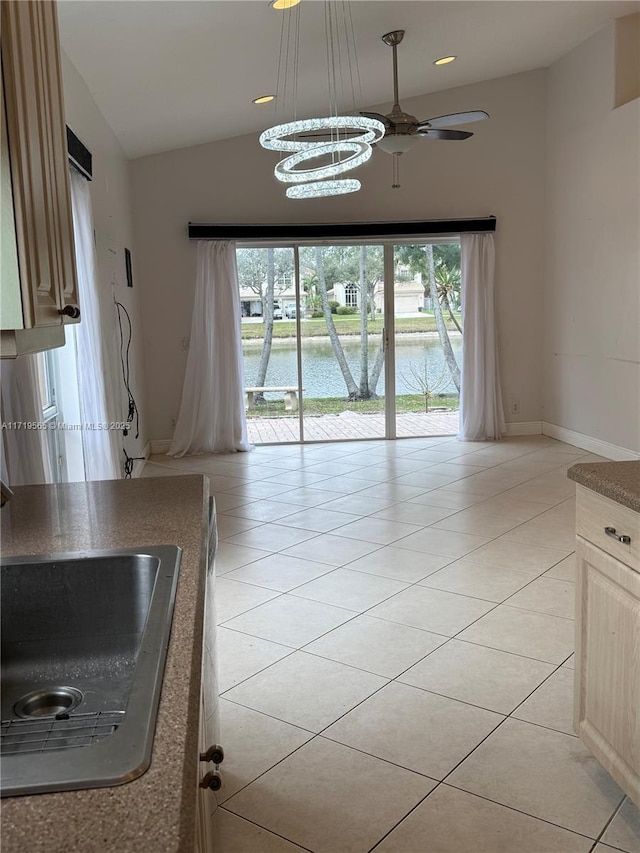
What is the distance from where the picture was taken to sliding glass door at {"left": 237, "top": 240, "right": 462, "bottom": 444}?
7617 mm

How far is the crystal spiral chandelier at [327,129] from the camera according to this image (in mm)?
3895

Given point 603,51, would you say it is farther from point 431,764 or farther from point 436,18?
point 431,764

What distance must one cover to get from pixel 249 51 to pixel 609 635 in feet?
13.6

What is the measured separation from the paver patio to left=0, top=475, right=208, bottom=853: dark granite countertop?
5.77m

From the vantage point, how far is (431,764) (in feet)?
7.39

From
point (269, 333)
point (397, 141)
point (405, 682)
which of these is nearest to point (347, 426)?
point (269, 333)

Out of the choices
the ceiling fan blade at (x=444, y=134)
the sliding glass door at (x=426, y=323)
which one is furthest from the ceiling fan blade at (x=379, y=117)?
the sliding glass door at (x=426, y=323)

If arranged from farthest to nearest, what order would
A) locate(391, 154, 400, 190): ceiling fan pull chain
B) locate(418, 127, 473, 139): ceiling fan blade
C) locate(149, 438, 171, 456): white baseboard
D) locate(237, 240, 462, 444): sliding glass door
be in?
1. locate(237, 240, 462, 444): sliding glass door
2. locate(149, 438, 171, 456): white baseboard
3. locate(391, 154, 400, 190): ceiling fan pull chain
4. locate(418, 127, 473, 139): ceiling fan blade

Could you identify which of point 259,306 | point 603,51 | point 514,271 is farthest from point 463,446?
point 603,51

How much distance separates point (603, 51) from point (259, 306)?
3798 mm

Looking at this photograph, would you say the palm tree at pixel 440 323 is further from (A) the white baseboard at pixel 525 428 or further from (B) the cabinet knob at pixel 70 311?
(B) the cabinet knob at pixel 70 311

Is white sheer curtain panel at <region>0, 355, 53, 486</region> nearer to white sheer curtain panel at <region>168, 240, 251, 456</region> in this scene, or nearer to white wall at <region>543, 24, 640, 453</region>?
white sheer curtain panel at <region>168, 240, 251, 456</region>

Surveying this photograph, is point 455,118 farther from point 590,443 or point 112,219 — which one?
point 590,443

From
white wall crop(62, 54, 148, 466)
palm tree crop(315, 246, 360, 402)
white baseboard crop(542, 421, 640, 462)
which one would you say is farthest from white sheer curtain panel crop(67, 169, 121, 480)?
white baseboard crop(542, 421, 640, 462)
